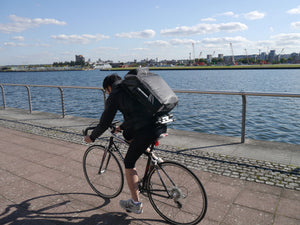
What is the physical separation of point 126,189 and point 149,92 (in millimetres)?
2081

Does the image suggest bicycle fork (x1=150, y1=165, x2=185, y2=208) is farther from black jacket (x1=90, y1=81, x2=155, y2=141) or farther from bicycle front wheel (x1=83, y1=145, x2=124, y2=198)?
bicycle front wheel (x1=83, y1=145, x2=124, y2=198)

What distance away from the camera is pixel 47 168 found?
5.21m

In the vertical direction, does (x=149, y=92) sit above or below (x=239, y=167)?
above

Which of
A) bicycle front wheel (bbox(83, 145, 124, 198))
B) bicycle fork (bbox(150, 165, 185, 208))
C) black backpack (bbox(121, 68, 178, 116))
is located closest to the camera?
black backpack (bbox(121, 68, 178, 116))

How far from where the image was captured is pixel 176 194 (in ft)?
10.5

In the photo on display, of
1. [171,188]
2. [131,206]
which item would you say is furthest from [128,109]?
[131,206]

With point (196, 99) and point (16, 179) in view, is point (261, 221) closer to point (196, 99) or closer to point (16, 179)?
point (16, 179)

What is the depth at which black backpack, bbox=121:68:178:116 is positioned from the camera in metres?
2.75

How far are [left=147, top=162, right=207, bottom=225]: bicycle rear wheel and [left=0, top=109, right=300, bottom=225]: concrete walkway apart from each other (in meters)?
0.19

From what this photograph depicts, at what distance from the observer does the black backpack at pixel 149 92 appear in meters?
2.75

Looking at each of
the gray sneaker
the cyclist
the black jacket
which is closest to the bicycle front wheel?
the gray sneaker

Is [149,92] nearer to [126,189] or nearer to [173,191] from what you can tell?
[173,191]

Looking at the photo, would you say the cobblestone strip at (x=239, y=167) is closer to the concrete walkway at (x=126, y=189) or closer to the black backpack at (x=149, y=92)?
the concrete walkway at (x=126, y=189)

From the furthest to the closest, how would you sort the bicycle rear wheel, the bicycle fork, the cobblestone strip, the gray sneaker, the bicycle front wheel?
the cobblestone strip → the bicycle front wheel → the gray sneaker → the bicycle fork → the bicycle rear wheel
